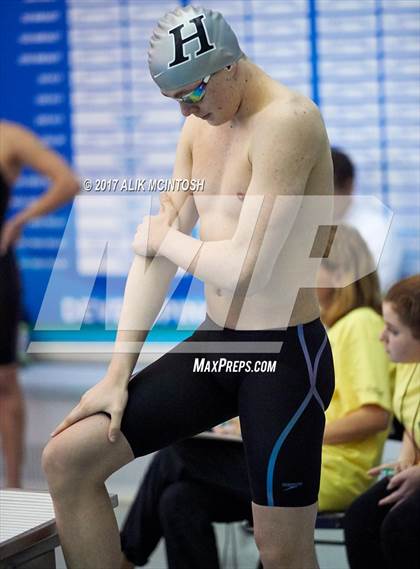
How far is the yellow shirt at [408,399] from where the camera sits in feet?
9.82

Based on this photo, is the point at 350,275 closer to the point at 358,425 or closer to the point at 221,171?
the point at 358,425

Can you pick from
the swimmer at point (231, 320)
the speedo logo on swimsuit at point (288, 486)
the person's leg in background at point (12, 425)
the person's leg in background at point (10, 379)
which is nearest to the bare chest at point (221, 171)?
the swimmer at point (231, 320)

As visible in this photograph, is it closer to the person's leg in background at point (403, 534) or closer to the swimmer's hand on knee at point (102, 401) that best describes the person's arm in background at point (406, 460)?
the person's leg in background at point (403, 534)

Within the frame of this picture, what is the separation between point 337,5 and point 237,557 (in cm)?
225

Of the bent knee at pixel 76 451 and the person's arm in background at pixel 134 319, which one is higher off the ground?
the person's arm in background at pixel 134 319

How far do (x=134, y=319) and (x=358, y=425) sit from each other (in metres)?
0.95

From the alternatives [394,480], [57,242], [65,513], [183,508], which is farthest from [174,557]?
[57,242]

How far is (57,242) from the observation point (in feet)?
16.5

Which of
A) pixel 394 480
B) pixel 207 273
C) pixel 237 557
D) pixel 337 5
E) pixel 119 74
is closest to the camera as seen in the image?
pixel 207 273

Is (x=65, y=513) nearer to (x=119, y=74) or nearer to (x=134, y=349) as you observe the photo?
(x=134, y=349)

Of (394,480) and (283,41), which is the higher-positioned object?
(283,41)

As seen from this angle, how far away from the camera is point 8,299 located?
4074 mm

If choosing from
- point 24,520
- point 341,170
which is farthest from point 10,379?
point 24,520

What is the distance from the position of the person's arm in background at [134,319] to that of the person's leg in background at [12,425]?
1.90 m
